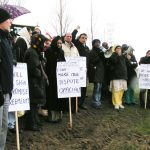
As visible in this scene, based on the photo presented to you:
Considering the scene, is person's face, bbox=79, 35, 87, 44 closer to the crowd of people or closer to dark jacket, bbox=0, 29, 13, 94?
the crowd of people

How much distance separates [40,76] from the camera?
865 centimetres

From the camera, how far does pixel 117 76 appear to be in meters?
12.1

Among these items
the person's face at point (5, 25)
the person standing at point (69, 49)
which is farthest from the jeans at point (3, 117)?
the person standing at point (69, 49)

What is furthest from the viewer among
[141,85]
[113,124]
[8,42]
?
[141,85]

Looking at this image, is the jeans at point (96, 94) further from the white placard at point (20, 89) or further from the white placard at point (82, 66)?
the white placard at point (20, 89)

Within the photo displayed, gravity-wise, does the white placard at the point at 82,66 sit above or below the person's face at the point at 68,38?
below

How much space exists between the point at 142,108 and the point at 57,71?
4.47 m

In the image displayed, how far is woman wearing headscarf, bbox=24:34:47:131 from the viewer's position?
8492 mm

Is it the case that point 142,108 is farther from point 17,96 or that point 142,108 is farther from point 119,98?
point 17,96

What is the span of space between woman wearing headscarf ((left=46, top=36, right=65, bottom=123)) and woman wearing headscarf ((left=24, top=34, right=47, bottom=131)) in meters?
0.88

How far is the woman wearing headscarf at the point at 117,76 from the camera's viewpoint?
12.1 meters

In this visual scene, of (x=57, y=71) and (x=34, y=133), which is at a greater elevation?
(x=57, y=71)

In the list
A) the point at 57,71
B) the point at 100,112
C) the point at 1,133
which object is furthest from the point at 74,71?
the point at 1,133

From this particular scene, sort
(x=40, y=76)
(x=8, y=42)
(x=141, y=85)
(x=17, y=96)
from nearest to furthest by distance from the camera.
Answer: (x=8, y=42)
(x=17, y=96)
(x=40, y=76)
(x=141, y=85)
